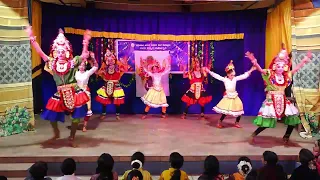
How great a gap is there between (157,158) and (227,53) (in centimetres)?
430

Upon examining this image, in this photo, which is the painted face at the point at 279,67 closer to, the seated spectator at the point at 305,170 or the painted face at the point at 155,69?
the seated spectator at the point at 305,170

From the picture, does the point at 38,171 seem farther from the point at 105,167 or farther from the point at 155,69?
the point at 155,69

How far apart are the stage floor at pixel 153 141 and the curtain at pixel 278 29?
1.62 m

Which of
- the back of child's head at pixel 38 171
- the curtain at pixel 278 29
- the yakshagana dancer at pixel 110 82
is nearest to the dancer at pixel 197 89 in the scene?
the yakshagana dancer at pixel 110 82

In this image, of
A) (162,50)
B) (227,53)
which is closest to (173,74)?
(162,50)

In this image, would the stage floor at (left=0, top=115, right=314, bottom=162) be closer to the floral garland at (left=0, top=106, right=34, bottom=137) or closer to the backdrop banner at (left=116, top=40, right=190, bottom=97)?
the floral garland at (left=0, top=106, right=34, bottom=137)

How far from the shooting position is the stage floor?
5180 millimetres

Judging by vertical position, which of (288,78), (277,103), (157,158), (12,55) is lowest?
(157,158)

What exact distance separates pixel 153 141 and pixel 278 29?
370 cm

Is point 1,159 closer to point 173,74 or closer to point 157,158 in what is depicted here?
point 157,158

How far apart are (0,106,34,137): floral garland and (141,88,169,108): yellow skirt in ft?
7.76

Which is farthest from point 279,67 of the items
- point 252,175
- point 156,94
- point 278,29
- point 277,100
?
point 156,94

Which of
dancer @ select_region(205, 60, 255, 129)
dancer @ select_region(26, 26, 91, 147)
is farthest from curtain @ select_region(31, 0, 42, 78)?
dancer @ select_region(205, 60, 255, 129)

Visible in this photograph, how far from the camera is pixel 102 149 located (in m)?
5.32
